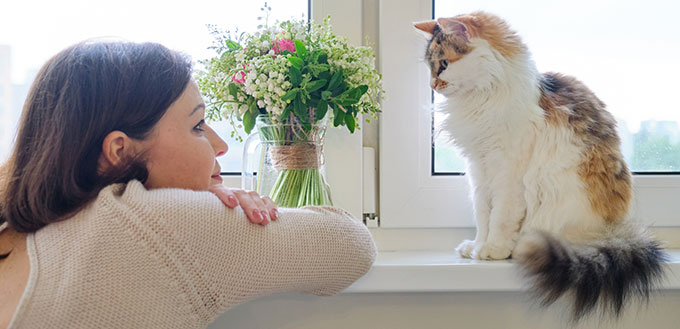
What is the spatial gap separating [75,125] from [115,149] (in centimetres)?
5

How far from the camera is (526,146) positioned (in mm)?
897

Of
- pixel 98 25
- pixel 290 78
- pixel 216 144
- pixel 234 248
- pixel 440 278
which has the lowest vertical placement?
pixel 440 278

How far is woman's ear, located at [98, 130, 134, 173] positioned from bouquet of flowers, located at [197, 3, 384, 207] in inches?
10.0

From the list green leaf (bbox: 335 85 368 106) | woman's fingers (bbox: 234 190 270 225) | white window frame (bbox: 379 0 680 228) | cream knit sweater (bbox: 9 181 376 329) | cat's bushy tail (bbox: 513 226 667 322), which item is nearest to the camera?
cream knit sweater (bbox: 9 181 376 329)

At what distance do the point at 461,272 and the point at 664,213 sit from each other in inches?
21.7

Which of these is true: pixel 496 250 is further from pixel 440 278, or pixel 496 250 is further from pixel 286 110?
pixel 286 110

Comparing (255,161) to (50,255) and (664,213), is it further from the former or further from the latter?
(664,213)

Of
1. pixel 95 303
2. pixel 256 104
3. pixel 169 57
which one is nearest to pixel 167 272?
pixel 95 303

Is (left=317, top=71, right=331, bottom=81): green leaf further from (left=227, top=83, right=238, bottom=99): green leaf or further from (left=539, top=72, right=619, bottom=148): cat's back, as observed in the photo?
(left=539, top=72, right=619, bottom=148): cat's back

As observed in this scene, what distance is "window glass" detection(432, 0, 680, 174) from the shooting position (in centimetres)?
111

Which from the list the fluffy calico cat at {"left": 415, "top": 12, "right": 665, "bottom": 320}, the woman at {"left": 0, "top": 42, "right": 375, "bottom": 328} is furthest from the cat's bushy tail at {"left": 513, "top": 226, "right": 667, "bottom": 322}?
the woman at {"left": 0, "top": 42, "right": 375, "bottom": 328}

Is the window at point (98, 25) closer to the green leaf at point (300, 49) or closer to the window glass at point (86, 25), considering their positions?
the window glass at point (86, 25)

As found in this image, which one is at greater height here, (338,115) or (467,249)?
(338,115)

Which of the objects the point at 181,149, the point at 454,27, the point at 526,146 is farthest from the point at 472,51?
the point at 181,149
